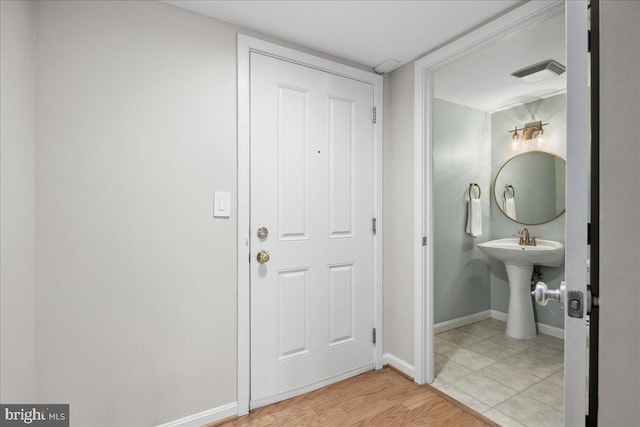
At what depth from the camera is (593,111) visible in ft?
2.06

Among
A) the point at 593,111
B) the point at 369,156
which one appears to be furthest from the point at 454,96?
the point at 593,111

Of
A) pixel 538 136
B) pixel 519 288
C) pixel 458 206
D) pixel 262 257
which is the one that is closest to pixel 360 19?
pixel 262 257

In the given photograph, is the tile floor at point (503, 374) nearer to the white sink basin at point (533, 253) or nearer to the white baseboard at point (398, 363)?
the white baseboard at point (398, 363)

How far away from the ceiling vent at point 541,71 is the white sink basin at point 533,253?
1441mm

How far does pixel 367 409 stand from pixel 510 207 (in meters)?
2.59

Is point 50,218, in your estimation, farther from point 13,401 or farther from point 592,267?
point 592,267

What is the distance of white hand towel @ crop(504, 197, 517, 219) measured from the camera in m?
3.32

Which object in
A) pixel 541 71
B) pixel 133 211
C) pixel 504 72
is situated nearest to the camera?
pixel 133 211

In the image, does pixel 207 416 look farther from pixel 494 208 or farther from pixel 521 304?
pixel 494 208

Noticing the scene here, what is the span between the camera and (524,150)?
3.25 metres

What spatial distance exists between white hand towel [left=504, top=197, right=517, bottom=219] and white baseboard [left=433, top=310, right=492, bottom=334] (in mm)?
1131

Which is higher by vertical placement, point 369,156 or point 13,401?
point 369,156

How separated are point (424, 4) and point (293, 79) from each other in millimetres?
845

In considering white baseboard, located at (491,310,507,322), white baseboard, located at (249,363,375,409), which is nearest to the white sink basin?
white baseboard, located at (491,310,507,322)
